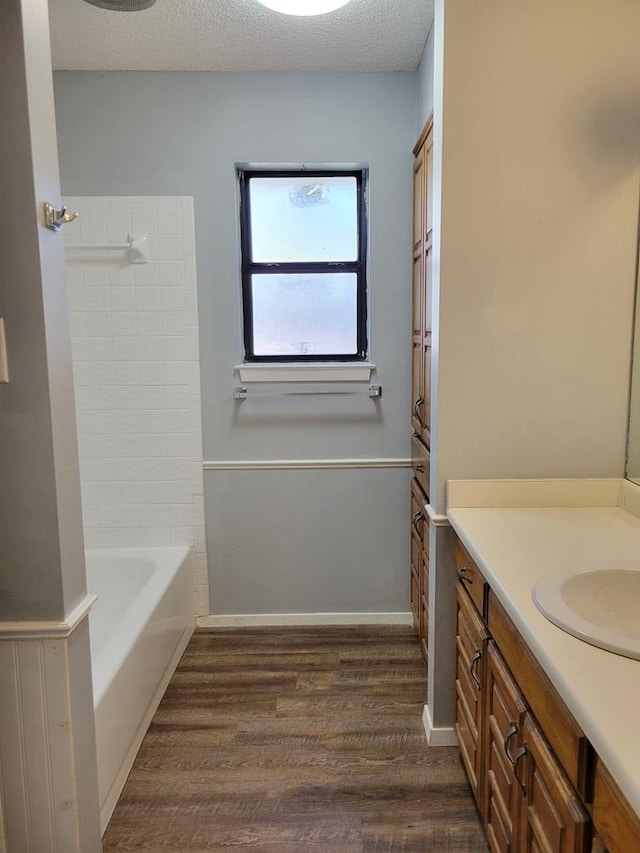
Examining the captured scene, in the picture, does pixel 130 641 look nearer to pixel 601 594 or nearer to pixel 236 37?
pixel 601 594

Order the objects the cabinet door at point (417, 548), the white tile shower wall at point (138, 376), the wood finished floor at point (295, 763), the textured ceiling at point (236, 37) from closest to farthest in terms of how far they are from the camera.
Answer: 1. the wood finished floor at point (295, 763)
2. the textured ceiling at point (236, 37)
3. the cabinet door at point (417, 548)
4. the white tile shower wall at point (138, 376)

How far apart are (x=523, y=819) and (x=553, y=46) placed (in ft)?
6.56

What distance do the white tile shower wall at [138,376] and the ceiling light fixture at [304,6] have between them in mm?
931

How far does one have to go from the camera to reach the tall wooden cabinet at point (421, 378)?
2273 mm

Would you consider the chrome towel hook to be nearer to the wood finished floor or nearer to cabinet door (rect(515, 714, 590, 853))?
cabinet door (rect(515, 714, 590, 853))

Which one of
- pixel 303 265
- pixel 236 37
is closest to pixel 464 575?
pixel 303 265

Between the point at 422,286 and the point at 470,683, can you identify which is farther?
the point at 422,286

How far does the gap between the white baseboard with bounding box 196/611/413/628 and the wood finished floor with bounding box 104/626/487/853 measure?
0.64 ft

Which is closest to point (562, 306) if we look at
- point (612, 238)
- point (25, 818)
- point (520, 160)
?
point (612, 238)

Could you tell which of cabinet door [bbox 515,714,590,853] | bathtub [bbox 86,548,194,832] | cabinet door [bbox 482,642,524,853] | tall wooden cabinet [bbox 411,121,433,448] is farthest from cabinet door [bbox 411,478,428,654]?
cabinet door [bbox 515,714,590,853]

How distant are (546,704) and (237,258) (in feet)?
7.30

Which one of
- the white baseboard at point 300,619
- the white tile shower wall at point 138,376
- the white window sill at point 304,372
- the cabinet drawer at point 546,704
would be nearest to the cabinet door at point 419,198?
the white window sill at point 304,372

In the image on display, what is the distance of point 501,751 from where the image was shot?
1.36m

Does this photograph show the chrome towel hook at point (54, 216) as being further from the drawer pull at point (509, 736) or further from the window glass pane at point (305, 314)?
the window glass pane at point (305, 314)
